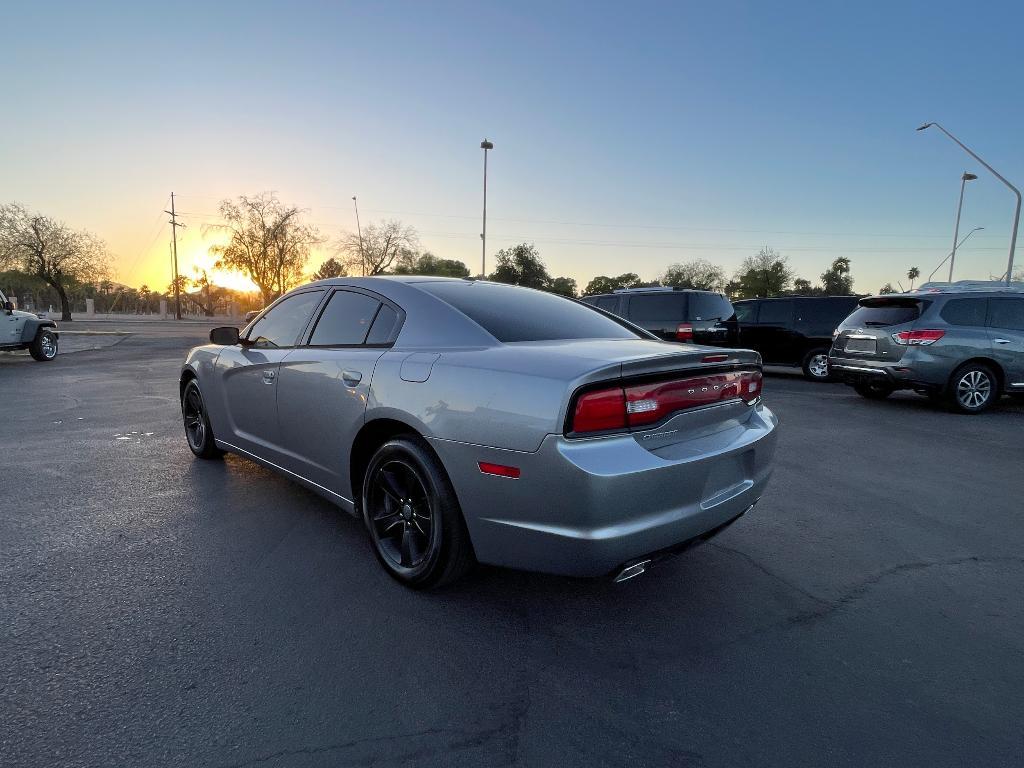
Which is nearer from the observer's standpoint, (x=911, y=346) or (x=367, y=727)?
(x=367, y=727)

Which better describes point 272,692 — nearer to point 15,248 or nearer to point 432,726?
point 432,726

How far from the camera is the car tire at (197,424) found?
4992mm

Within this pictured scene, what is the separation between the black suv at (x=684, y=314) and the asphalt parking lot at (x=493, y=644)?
7476mm

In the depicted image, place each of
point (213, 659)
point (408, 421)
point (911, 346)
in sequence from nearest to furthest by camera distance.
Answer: point (213, 659) < point (408, 421) < point (911, 346)

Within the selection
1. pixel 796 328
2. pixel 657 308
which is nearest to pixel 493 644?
pixel 657 308

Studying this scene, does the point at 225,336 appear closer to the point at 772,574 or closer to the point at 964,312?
the point at 772,574

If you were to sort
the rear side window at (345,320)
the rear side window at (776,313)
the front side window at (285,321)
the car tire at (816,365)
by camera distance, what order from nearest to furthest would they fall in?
the rear side window at (345,320), the front side window at (285,321), the car tire at (816,365), the rear side window at (776,313)

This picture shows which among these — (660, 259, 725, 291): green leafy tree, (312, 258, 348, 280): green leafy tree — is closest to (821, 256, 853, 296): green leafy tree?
(660, 259, 725, 291): green leafy tree

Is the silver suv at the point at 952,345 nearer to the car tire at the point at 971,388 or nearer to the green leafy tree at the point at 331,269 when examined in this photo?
the car tire at the point at 971,388

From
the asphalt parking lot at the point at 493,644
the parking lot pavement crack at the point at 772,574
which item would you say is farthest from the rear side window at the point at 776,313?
the parking lot pavement crack at the point at 772,574

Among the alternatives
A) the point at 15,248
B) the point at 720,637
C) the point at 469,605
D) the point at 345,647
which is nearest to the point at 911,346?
the point at 720,637

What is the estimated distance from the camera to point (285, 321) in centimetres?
410

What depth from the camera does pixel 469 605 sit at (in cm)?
274

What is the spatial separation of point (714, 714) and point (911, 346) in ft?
26.9
